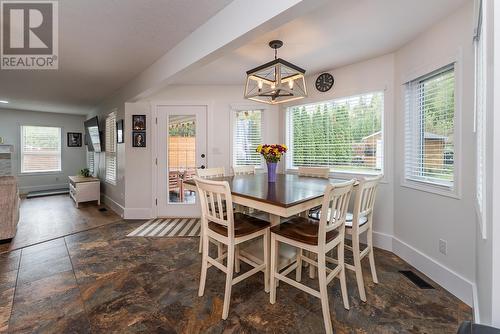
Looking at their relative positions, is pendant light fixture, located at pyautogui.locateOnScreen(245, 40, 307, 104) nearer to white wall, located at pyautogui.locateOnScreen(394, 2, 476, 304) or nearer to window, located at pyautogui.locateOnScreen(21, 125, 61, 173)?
white wall, located at pyautogui.locateOnScreen(394, 2, 476, 304)

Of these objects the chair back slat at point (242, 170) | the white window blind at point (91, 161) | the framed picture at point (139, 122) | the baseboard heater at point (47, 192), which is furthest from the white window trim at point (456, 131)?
the baseboard heater at point (47, 192)

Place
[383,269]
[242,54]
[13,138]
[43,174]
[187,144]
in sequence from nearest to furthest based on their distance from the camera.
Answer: [383,269] < [242,54] < [187,144] < [13,138] < [43,174]

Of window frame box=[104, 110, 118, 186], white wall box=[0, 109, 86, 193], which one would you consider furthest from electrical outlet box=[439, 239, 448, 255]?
white wall box=[0, 109, 86, 193]

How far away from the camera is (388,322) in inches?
63.6

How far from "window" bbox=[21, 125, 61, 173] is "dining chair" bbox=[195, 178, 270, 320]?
298 inches

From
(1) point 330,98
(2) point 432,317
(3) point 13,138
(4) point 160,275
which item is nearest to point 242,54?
(1) point 330,98

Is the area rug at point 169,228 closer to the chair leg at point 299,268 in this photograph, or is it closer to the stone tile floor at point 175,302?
the stone tile floor at point 175,302

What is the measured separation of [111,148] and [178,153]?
1954mm

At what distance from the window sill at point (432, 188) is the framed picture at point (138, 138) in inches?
157

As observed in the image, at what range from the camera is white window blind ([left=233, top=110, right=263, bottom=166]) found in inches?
159

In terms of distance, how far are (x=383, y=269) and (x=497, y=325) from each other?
5.19 feet

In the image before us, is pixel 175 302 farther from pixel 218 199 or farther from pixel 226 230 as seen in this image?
pixel 218 199

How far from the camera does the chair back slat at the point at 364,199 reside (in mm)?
1765

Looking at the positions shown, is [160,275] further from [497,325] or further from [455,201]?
[455,201]
